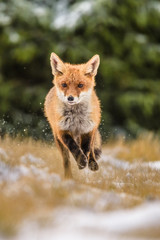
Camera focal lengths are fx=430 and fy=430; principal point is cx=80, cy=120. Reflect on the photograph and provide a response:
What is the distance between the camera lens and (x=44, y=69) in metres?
12.6

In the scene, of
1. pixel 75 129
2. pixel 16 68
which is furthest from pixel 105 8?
pixel 75 129

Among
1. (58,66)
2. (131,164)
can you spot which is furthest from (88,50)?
(58,66)

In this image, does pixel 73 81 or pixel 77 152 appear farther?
pixel 73 81

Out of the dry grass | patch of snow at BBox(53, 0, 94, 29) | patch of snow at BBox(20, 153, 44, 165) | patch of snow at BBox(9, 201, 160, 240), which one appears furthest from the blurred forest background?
patch of snow at BBox(9, 201, 160, 240)

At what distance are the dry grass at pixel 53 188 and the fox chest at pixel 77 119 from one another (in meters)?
0.49

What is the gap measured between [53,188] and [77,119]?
173cm

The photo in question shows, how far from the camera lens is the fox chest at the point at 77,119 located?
5.29m

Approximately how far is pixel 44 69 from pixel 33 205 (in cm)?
968

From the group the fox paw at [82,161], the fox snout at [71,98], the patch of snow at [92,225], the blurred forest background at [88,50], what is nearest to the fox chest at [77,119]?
the fox snout at [71,98]

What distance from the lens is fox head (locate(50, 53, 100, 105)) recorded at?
17.0 ft

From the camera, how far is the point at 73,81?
17.2ft

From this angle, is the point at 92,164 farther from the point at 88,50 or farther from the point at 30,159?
the point at 88,50

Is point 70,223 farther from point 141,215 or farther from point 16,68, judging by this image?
point 16,68

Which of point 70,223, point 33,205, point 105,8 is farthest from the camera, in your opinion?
point 105,8
